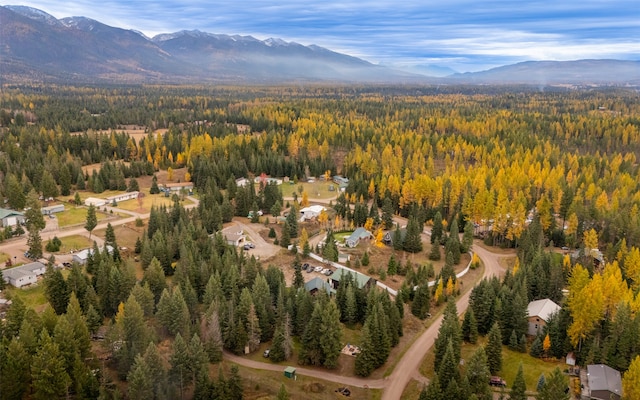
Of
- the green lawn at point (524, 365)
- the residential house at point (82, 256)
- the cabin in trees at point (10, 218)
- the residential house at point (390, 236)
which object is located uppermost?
the cabin in trees at point (10, 218)

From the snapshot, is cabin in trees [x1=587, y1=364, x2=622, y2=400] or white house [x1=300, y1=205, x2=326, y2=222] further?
white house [x1=300, y1=205, x2=326, y2=222]

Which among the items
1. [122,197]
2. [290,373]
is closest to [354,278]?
[290,373]

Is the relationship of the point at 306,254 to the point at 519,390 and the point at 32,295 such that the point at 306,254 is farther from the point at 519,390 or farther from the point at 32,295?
the point at 519,390

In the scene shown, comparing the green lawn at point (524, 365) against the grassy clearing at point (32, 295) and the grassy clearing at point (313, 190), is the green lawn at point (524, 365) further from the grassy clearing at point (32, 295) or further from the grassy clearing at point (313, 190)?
the grassy clearing at point (313, 190)

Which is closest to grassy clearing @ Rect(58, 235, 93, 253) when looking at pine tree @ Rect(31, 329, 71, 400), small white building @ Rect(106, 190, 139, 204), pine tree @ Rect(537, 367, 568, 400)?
small white building @ Rect(106, 190, 139, 204)

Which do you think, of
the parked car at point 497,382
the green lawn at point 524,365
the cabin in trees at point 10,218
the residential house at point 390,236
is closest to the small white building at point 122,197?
the cabin in trees at point 10,218

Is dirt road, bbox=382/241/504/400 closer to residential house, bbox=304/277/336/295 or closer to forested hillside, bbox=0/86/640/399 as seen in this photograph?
forested hillside, bbox=0/86/640/399
